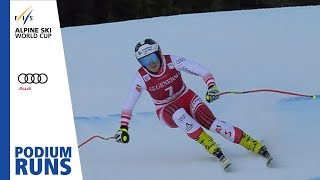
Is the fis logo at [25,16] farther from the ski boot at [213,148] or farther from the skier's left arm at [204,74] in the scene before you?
the ski boot at [213,148]

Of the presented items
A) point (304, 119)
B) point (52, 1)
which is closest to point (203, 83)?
point (304, 119)

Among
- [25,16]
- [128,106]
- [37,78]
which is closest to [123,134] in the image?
[128,106]

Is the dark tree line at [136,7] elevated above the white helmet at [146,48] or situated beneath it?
elevated above

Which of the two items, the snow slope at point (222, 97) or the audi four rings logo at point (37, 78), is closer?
the snow slope at point (222, 97)

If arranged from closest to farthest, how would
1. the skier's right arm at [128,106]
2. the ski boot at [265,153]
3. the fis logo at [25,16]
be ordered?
the ski boot at [265,153]
the skier's right arm at [128,106]
the fis logo at [25,16]

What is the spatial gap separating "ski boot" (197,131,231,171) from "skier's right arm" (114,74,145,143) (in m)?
0.41

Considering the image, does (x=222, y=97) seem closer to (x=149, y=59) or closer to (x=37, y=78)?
(x=149, y=59)

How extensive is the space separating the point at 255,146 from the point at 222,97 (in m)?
0.32

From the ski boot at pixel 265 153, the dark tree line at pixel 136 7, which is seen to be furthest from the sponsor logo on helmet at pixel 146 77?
the ski boot at pixel 265 153

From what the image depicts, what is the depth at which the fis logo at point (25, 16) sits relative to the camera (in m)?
5.35

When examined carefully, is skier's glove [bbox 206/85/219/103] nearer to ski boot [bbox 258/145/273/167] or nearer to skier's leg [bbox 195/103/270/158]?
skier's leg [bbox 195/103/270/158]

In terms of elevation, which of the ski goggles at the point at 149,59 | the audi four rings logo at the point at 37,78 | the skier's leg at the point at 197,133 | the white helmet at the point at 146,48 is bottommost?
the skier's leg at the point at 197,133

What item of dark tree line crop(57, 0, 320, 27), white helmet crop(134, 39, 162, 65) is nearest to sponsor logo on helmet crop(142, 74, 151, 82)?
white helmet crop(134, 39, 162, 65)

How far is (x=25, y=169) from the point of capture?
5.42 meters
